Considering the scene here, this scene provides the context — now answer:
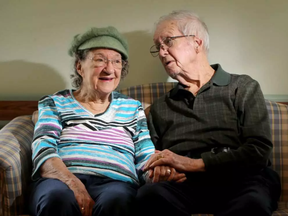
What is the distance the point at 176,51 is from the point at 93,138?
654 millimetres

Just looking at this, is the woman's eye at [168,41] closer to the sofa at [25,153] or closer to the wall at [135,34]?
the sofa at [25,153]

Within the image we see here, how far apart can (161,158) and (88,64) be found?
0.64 meters

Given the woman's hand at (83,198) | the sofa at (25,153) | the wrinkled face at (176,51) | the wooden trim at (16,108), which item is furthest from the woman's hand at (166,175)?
the wooden trim at (16,108)

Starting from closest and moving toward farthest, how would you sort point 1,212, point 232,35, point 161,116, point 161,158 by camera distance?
point 1,212, point 161,158, point 161,116, point 232,35

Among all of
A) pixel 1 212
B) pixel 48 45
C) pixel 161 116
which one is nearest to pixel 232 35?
pixel 161 116

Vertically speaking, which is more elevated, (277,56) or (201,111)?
(277,56)

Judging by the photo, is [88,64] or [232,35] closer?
[88,64]

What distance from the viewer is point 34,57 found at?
217cm

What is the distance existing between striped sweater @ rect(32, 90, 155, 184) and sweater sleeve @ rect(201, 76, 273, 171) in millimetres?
369

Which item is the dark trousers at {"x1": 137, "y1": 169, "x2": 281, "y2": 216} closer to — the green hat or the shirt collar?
the shirt collar

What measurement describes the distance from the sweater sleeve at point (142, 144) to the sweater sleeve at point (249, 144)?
309 mm

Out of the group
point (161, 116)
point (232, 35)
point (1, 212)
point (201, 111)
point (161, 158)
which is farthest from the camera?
point (232, 35)

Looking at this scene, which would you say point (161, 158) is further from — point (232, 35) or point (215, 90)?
point (232, 35)

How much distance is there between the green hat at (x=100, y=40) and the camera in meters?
1.65
